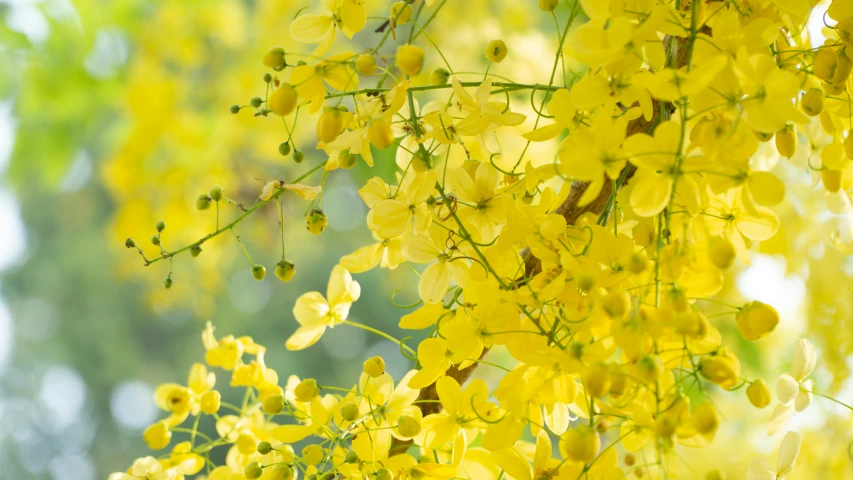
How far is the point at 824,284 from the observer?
30.2 inches

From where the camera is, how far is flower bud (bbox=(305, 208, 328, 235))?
32cm

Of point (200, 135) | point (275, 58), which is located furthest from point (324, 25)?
point (200, 135)

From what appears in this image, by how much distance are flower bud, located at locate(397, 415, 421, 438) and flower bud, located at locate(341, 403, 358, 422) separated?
24 mm

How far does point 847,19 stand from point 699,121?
0.08 meters

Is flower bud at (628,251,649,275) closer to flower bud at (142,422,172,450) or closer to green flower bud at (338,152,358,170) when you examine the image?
green flower bud at (338,152,358,170)

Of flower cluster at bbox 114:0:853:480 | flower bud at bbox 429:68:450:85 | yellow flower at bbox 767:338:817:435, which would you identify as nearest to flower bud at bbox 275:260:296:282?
flower cluster at bbox 114:0:853:480

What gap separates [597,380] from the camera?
228 mm

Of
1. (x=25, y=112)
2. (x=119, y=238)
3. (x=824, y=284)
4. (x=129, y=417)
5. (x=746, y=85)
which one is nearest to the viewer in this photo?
(x=746, y=85)

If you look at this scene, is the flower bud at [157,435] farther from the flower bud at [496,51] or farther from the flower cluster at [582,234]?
the flower bud at [496,51]

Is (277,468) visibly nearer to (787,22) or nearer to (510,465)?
(510,465)

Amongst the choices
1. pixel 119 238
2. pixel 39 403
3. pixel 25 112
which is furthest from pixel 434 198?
pixel 39 403

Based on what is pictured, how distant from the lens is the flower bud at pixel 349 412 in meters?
0.31

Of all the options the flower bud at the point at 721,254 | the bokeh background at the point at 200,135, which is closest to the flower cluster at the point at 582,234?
the flower bud at the point at 721,254

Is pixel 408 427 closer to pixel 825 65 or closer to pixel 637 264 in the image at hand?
pixel 637 264
